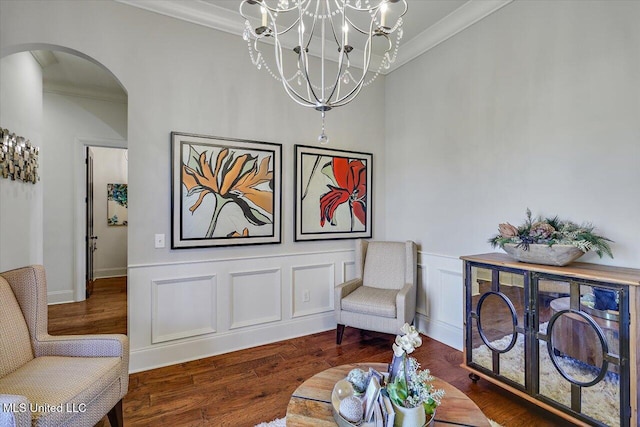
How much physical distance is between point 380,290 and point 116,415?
2298 mm

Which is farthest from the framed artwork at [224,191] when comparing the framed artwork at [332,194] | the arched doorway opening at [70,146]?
the arched doorway opening at [70,146]

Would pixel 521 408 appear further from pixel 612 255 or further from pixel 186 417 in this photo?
pixel 186 417

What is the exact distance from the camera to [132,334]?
8.34ft

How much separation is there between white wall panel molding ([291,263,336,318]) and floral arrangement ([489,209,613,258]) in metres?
1.75

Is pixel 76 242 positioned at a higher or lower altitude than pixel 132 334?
higher

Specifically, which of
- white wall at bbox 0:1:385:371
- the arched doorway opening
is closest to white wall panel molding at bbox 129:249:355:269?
white wall at bbox 0:1:385:371

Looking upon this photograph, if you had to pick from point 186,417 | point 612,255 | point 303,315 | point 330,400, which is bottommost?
point 186,417

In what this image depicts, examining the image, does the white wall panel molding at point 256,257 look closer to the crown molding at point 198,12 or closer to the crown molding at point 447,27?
the crown molding at point 198,12

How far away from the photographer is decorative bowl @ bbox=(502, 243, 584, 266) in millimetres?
1835

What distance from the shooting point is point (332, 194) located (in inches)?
135

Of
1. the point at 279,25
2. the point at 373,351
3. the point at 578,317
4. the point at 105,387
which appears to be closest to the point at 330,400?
the point at 105,387

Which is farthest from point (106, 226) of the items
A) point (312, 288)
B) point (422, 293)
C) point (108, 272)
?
point (422, 293)

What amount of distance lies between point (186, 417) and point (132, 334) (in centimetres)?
95

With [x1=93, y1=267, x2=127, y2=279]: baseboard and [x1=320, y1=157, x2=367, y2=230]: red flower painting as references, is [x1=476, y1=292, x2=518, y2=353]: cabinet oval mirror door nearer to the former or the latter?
[x1=320, y1=157, x2=367, y2=230]: red flower painting
